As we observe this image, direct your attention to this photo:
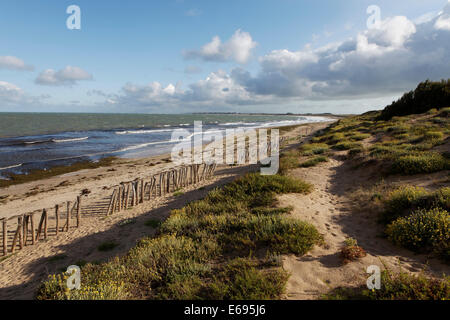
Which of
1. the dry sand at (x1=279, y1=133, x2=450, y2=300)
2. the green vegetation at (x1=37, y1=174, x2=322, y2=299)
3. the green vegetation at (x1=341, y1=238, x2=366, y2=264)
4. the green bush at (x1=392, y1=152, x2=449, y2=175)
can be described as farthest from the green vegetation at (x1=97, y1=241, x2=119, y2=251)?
the green bush at (x1=392, y1=152, x2=449, y2=175)

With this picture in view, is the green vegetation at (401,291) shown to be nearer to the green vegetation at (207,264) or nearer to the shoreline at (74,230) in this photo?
the green vegetation at (207,264)

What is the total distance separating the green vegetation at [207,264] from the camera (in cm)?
382

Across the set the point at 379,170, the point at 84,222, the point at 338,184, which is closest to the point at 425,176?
the point at 379,170

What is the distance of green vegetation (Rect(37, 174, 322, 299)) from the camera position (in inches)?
150

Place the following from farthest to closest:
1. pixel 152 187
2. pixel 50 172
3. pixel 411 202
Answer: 1. pixel 50 172
2. pixel 152 187
3. pixel 411 202

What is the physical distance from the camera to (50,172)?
20609 mm

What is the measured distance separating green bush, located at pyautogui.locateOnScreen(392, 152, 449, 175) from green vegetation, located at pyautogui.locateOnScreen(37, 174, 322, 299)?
6.21 m

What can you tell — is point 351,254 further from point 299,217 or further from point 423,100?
point 423,100

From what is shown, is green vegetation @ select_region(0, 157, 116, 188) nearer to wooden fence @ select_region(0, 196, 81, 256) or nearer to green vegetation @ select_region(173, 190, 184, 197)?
wooden fence @ select_region(0, 196, 81, 256)

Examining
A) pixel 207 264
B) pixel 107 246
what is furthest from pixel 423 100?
pixel 107 246

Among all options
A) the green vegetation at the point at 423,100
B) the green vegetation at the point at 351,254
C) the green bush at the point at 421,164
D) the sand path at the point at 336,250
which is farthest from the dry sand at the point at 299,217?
the green vegetation at the point at 423,100

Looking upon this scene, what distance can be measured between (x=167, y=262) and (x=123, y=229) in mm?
5235

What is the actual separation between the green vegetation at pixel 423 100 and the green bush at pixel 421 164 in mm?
24591

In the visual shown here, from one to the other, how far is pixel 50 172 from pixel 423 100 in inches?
1671
